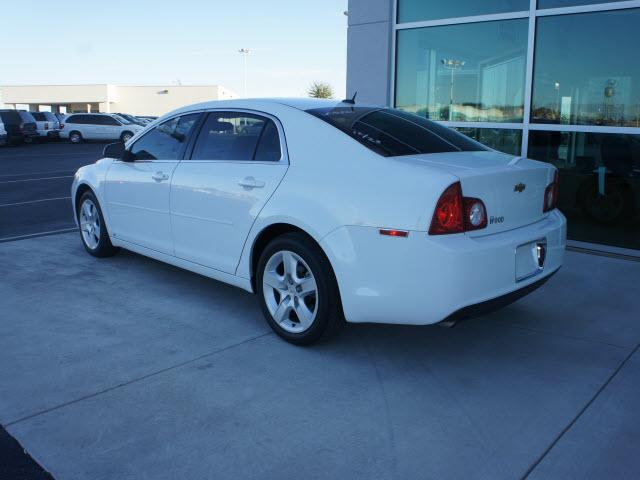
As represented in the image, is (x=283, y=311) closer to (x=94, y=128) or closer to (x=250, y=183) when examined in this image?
(x=250, y=183)

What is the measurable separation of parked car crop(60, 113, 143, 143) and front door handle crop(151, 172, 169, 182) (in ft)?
94.5

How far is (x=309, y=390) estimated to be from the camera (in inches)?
133

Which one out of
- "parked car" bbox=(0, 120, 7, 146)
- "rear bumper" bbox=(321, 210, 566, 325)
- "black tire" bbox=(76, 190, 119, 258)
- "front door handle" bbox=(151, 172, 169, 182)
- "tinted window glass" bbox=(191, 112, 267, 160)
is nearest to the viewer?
"rear bumper" bbox=(321, 210, 566, 325)

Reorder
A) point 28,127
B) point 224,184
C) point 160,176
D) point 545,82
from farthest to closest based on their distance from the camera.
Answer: point 28,127 < point 545,82 < point 160,176 < point 224,184

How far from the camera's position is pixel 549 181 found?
399cm

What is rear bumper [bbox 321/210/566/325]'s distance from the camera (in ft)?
10.5

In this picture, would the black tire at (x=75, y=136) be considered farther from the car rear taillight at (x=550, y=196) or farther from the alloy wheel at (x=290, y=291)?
the car rear taillight at (x=550, y=196)

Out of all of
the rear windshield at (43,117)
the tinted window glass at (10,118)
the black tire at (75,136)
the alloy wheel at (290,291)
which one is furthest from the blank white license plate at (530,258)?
the rear windshield at (43,117)

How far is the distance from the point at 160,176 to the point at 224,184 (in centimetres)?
91

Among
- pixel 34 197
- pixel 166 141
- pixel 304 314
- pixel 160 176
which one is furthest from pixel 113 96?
pixel 304 314

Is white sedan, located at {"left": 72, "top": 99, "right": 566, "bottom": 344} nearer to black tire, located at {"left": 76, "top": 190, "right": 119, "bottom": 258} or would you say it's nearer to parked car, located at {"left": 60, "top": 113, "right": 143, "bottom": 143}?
black tire, located at {"left": 76, "top": 190, "right": 119, "bottom": 258}

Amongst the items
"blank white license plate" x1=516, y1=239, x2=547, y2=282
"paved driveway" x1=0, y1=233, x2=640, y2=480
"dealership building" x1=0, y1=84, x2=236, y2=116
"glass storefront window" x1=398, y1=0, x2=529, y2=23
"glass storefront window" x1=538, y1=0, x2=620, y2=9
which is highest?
"dealership building" x1=0, y1=84, x2=236, y2=116

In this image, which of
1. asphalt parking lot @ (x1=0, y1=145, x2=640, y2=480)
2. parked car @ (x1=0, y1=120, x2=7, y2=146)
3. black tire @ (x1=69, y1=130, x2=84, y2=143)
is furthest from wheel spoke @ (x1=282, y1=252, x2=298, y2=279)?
black tire @ (x1=69, y1=130, x2=84, y2=143)

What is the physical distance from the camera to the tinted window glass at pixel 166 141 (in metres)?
4.96
